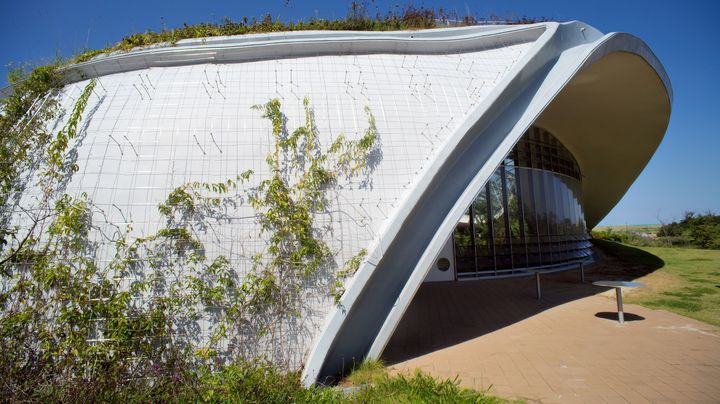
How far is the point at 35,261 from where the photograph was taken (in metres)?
3.97

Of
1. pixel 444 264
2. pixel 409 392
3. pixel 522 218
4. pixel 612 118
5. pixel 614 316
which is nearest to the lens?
pixel 409 392

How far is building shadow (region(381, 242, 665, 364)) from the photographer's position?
5574mm

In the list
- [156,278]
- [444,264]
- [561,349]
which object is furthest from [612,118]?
[156,278]

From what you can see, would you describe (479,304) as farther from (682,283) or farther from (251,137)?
(251,137)

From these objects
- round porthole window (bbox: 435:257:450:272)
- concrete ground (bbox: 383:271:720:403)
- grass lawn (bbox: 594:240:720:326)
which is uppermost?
round porthole window (bbox: 435:257:450:272)

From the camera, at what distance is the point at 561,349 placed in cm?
498

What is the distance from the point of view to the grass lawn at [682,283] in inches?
273

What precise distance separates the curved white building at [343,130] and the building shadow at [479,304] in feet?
4.28

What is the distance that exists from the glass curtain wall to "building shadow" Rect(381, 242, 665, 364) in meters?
0.73

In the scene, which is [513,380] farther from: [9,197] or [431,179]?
[9,197]

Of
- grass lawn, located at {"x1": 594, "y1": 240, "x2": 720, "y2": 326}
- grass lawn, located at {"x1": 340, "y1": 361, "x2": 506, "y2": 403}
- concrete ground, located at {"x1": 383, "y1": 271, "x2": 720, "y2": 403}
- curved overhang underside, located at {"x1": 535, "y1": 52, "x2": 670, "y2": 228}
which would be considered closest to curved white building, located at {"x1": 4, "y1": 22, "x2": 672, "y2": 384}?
grass lawn, located at {"x1": 340, "y1": 361, "x2": 506, "y2": 403}

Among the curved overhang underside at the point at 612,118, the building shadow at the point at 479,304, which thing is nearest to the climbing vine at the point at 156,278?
the building shadow at the point at 479,304

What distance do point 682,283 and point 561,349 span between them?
6936mm

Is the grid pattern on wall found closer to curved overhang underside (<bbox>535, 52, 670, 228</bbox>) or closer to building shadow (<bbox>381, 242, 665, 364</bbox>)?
building shadow (<bbox>381, 242, 665, 364</bbox>)
